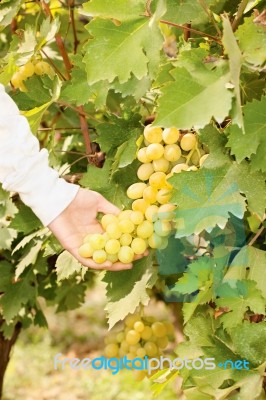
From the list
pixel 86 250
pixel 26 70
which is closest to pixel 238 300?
pixel 86 250

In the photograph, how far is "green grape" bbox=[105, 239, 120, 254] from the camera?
4.06 ft

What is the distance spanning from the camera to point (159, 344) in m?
1.92

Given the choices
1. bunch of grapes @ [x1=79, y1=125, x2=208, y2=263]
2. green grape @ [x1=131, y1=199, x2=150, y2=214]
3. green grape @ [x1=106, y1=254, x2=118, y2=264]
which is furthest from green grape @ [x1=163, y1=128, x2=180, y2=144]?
green grape @ [x1=106, y1=254, x2=118, y2=264]

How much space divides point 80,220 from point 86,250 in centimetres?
9

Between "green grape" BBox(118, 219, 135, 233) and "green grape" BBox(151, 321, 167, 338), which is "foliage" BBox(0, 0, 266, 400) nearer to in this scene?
"green grape" BBox(118, 219, 135, 233)

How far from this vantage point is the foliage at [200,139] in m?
1.05

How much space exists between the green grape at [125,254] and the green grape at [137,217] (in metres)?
0.05

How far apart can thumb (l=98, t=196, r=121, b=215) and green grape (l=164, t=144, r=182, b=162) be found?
153 mm

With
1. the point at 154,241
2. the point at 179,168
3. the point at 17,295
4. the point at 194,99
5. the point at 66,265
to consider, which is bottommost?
the point at 17,295

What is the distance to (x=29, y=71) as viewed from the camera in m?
1.71

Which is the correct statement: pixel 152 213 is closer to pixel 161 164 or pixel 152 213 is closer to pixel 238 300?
pixel 161 164

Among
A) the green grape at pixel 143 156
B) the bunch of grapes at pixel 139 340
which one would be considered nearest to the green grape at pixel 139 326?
the bunch of grapes at pixel 139 340

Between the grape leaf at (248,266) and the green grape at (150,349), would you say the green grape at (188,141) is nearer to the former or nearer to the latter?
the grape leaf at (248,266)

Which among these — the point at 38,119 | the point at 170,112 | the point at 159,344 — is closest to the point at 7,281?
the point at 159,344
